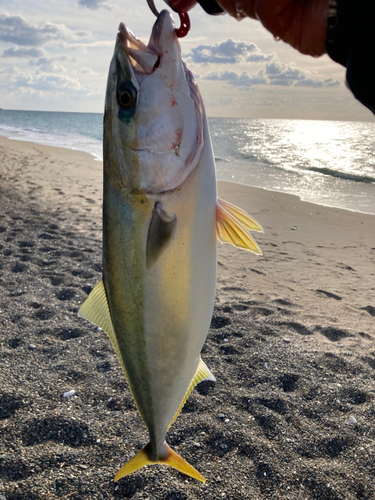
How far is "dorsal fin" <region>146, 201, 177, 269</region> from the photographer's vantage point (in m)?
1.56

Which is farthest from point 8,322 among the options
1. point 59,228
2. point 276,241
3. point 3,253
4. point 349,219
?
point 349,219

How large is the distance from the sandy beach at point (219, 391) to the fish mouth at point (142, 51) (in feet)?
8.23

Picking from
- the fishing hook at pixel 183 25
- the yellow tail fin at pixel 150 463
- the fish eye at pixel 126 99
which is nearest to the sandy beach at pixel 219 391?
the yellow tail fin at pixel 150 463

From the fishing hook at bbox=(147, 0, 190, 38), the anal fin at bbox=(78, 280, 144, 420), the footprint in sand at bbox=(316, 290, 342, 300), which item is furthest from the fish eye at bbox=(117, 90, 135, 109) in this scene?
the footprint in sand at bbox=(316, 290, 342, 300)

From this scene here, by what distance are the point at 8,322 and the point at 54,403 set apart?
4.77 ft

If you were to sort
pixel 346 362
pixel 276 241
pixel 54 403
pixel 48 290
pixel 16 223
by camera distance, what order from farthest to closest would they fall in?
pixel 276 241 < pixel 16 223 < pixel 48 290 < pixel 346 362 < pixel 54 403

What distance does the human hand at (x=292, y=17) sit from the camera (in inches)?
61.9

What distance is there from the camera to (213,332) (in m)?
4.59

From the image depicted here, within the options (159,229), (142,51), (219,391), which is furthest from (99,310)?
(219,391)

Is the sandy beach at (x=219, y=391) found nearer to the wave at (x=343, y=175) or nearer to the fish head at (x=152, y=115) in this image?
the fish head at (x=152, y=115)

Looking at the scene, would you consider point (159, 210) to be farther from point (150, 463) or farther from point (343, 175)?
point (343, 175)

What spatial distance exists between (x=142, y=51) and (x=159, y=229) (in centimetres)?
67

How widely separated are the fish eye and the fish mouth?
0.07 meters

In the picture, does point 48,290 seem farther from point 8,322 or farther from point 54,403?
point 54,403
